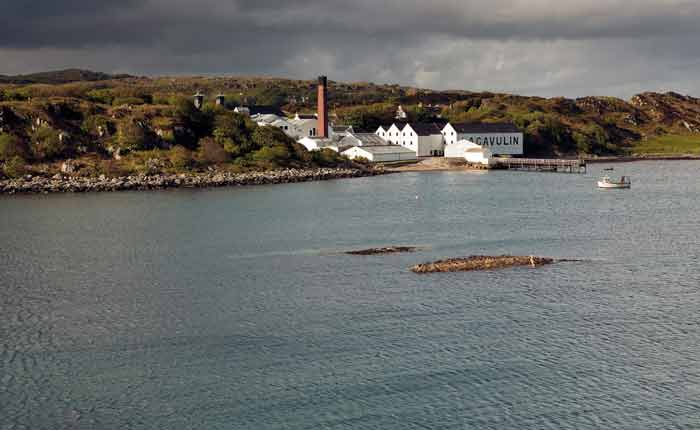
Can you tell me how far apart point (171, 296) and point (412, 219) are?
29.2m

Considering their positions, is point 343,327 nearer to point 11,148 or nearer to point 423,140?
point 11,148

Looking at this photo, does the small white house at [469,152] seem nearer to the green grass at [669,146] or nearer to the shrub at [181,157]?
the shrub at [181,157]

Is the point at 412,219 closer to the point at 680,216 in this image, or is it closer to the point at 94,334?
the point at 680,216

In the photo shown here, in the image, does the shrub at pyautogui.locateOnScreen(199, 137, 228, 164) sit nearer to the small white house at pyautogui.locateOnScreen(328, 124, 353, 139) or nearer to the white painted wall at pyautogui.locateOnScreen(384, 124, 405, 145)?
the small white house at pyautogui.locateOnScreen(328, 124, 353, 139)

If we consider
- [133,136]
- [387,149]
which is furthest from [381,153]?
[133,136]

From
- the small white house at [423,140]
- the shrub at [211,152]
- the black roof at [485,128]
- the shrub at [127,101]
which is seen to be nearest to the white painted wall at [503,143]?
the black roof at [485,128]

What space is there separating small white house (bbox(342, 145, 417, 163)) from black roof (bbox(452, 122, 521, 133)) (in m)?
9.90

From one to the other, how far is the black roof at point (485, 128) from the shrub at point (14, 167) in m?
71.0

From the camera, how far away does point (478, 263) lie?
40.6 m

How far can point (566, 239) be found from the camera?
50.4m

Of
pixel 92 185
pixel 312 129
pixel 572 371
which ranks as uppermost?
pixel 312 129

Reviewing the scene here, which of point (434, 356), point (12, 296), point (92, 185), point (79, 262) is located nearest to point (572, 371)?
point (434, 356)

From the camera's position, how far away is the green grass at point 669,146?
511 ft

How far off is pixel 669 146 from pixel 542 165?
59885mm
